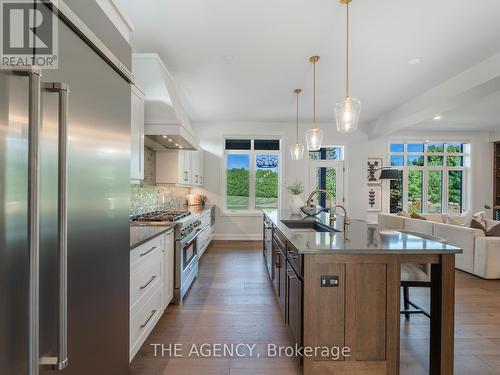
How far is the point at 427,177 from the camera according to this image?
6883mm

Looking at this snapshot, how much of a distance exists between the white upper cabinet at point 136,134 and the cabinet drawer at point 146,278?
2.75ft

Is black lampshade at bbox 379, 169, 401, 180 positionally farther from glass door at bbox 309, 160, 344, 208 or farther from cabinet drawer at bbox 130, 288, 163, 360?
cabinet drawer at bbox 130, 288, 163, 360

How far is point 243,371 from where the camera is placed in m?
1.83

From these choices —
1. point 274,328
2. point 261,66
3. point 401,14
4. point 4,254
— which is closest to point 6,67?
point 4,254

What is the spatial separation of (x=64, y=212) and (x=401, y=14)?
3.08 meters

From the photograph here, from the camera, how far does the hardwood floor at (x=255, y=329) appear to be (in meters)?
1.87

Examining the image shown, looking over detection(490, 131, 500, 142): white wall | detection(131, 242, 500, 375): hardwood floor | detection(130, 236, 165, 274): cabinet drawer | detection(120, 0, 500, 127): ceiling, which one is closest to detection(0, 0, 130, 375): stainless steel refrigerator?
detection(130, 236, 165, 274): cabinet drawer

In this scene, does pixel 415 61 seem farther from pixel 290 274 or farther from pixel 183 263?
pixel 183 263

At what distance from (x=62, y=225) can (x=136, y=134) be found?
2014 millimetres

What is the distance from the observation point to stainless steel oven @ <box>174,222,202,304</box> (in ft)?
9.11

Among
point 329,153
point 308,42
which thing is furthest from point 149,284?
point 329,153

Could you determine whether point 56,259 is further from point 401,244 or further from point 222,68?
point 222,68

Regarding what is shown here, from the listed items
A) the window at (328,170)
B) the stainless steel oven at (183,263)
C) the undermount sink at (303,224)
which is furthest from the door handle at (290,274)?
the window at (328,170)

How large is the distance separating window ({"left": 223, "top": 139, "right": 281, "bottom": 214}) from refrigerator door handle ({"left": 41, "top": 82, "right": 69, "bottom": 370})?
572 centimetres
